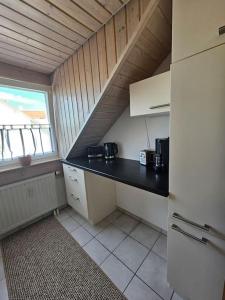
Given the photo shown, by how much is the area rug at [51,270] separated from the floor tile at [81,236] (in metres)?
0.05

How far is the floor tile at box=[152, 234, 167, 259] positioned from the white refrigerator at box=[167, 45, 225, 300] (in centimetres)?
45

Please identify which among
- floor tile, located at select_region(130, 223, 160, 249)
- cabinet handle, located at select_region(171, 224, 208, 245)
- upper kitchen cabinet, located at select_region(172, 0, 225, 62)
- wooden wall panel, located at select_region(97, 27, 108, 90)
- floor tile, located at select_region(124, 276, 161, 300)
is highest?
wooden wall panel, located at select_region(97, 27, 108, 90)

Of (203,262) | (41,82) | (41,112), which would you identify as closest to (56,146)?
(41,112)

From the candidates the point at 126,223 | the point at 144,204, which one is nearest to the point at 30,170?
the point at 126,223

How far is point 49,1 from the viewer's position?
3.07 ft

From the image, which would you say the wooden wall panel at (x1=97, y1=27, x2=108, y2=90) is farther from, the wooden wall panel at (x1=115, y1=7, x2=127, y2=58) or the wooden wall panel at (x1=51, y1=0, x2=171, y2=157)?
the wooden wall panel at (x1=115, y1=7, x2=127, y2=58)

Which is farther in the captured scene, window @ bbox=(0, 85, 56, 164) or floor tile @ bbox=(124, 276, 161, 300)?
window @ bbox=(0, 85, 56, 164)

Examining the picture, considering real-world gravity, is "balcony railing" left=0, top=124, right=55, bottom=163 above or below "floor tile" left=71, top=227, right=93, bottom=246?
above

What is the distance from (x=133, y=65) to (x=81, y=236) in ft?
6.79

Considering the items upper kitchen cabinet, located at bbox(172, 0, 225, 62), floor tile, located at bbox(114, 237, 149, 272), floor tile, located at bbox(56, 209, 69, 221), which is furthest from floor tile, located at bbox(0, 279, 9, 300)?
upper kitchen cabinet, located at bbox(172, 0, 225, 62)

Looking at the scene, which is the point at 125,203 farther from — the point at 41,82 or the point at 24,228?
the point at 41,82

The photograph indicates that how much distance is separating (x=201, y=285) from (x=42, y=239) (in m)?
1.74

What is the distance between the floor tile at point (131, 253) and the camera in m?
1.37

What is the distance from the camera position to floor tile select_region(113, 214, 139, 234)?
1.84m
